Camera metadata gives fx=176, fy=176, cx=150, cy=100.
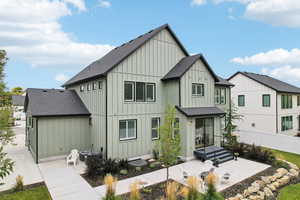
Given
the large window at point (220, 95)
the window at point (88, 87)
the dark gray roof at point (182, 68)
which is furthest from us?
the large window at point (220, 95)

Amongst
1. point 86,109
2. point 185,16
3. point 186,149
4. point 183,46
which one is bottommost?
point 186,149

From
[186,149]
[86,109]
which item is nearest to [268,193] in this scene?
[186,149]

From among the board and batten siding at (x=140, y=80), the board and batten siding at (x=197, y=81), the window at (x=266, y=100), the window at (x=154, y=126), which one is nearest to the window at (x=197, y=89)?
the board and batten siding at (x=197, y=81)

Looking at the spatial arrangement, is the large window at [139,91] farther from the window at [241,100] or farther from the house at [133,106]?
the window at [241,100]

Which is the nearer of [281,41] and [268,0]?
[268,0]

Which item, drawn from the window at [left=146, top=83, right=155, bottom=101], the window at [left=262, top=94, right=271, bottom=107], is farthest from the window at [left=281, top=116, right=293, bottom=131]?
the window at [left=146, top=83, right=155, bottom=101]

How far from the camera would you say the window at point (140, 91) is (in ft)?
39.5

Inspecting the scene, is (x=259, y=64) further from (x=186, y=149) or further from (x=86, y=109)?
(x=86, y=109)

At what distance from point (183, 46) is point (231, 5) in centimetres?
590

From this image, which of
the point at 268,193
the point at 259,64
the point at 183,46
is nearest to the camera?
the point at 268,193

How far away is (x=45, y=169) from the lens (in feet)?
33.6

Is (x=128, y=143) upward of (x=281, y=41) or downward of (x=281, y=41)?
downward

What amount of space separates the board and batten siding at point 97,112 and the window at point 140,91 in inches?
85.6

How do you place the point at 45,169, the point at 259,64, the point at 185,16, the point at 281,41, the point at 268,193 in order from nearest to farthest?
the point at 268,193 → the point at 45,169 → the point at 185,16 → the point at 281,41 → the point at 259,64
